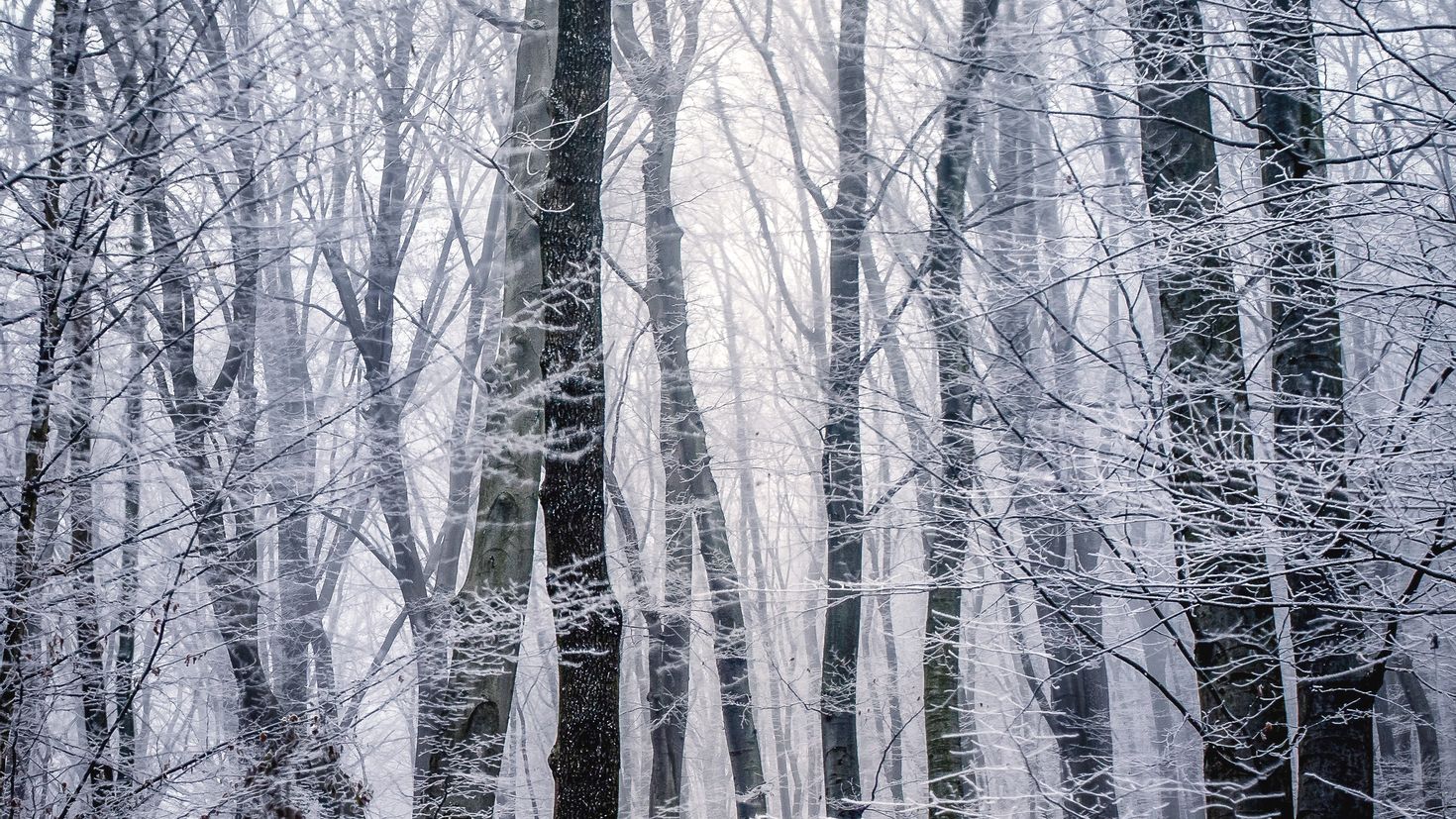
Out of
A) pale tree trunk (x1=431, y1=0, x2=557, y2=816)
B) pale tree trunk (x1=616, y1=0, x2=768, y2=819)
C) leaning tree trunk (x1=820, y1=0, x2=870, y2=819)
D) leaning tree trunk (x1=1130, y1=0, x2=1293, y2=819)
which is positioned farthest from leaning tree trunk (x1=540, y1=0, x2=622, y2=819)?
pale tree trunk (x1=616, y1=0, x2=768, y2=819)

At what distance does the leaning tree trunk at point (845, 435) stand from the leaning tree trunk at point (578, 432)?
259cm

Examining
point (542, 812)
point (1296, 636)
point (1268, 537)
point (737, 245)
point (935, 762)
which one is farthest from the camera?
point (542, 812)

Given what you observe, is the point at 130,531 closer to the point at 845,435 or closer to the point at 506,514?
the point at 506,514

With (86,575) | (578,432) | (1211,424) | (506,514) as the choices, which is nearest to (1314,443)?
(1211,424)

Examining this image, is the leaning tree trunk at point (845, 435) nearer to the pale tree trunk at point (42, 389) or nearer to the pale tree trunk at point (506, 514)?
the pale tree trunk at point (506, 514)

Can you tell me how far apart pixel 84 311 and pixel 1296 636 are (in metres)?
5.50

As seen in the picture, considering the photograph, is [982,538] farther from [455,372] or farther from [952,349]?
[455,372]

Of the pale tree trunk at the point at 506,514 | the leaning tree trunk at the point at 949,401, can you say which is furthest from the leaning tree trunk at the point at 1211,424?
the pale tree trunk at the point at 506,514

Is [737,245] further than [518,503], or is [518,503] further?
[737,245]

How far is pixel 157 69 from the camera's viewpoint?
4273 mm

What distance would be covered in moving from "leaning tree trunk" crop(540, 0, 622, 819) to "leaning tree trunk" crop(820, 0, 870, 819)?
2.59 metres

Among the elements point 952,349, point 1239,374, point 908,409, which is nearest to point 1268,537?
point 1239,374

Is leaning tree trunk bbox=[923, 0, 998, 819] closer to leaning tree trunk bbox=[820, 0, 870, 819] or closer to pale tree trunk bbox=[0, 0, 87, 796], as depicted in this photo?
leaning tree trunk bbox=[820, 0, 870, 819]

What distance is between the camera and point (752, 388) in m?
8.22
